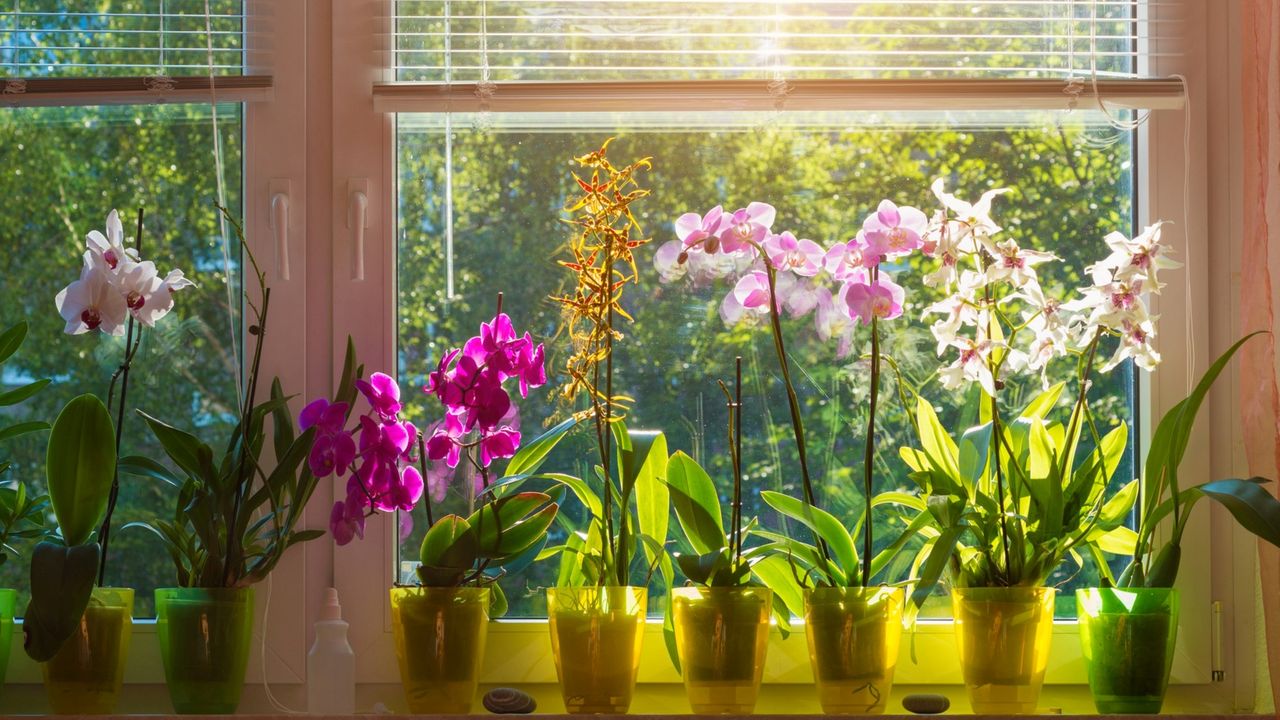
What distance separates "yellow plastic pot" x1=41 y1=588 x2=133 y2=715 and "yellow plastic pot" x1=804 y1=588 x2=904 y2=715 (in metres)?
0.91

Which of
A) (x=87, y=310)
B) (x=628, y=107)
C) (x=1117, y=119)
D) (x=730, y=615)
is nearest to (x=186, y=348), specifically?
(x=87, y=310)

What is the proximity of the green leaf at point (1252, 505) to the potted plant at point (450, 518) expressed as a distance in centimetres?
85

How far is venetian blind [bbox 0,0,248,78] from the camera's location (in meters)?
1.79

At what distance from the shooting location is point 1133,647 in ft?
4.98

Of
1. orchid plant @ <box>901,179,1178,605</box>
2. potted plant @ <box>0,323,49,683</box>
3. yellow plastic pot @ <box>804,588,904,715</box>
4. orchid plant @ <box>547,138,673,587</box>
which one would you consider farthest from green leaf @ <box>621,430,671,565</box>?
potted plant @ <box>0,323,49,683</box>

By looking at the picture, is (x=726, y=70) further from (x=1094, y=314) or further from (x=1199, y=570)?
(x=1199, y=570)

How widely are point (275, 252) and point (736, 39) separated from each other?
2.51 feet

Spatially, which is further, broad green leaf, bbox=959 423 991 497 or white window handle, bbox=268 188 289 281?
white window handle, bbox=268 188 289 281

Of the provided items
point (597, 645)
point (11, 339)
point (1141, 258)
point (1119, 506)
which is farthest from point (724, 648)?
point (11, 339)

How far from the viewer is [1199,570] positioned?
1.71 metres

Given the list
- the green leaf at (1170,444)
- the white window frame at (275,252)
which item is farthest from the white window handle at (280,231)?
the green leaf at (1170,444)

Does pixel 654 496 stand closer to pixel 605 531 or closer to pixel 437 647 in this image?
pixel 605 531

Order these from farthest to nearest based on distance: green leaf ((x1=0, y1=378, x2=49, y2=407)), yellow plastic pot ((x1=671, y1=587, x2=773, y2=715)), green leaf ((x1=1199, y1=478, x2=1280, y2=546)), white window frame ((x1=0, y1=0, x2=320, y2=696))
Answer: white window frame ((x1=0, y1=0, x2=320, y2=696)), green leaf ((x1=0, y1=378, x2=49, y2=407)), yellow plastic pot ((x1=671, y1=587, x2=773, y2=715)), green leaf ((x1=1199, y1=478, x2=1280, y2=546))

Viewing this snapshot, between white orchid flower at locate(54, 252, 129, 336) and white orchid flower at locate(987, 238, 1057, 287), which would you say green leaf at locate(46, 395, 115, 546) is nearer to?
white orchid flower at locate(54, 252, 129, 336)
